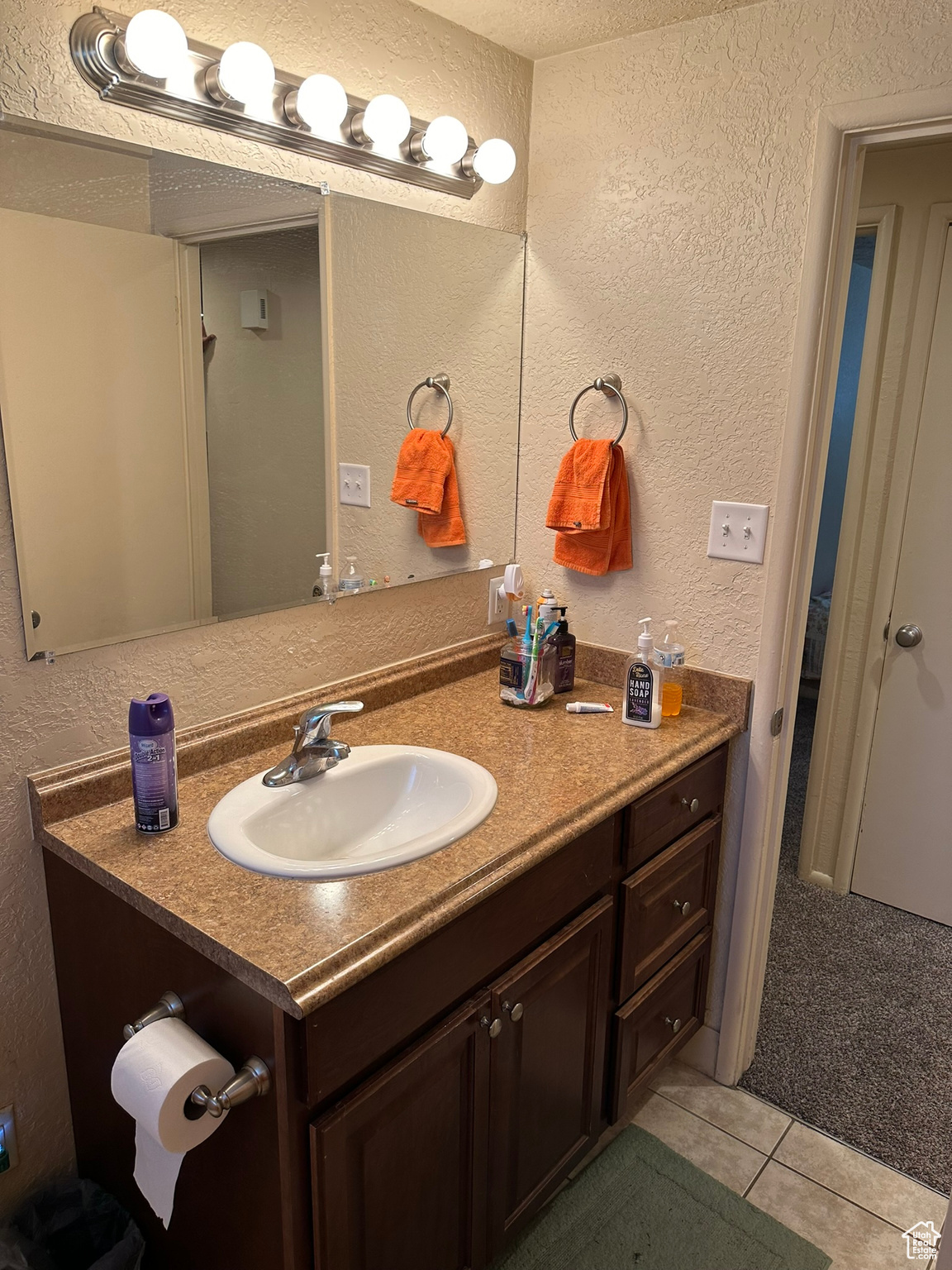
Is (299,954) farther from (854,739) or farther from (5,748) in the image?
(854,739)

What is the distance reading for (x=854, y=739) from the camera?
2699mm

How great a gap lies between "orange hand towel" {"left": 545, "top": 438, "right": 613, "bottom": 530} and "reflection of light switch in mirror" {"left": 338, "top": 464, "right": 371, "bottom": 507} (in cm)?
42

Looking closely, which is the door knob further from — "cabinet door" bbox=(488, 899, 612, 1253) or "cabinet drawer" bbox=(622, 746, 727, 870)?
"cabinet door" bbox=(488, 899, 612, 1253)

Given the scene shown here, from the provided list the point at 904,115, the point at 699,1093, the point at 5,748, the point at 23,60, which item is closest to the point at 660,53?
the point at 904,115

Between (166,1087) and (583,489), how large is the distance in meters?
1.33

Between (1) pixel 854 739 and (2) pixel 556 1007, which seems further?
(1) pixel 854 739

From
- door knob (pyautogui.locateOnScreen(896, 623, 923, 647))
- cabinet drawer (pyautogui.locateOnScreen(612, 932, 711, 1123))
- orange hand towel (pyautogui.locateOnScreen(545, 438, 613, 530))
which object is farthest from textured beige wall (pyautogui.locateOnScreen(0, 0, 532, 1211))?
door knob (pyautogui.locateOnScreen(896, 623, 923, 647))

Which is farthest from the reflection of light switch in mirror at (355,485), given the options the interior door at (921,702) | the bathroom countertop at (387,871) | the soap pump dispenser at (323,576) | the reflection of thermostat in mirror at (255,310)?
the interior door at (921,702)

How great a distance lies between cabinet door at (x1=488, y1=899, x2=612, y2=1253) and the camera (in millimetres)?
1402

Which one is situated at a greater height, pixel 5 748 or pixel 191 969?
pixel 5 748

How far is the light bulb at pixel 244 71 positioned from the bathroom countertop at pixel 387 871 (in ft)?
3.41

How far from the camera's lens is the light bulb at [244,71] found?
1339 mm

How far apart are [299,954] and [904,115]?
1596mm

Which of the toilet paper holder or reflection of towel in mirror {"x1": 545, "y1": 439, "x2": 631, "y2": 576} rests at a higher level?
reflection of towel in mirror {"x1": 545, "y1": 439, "x2": 631, "y2": 576}
